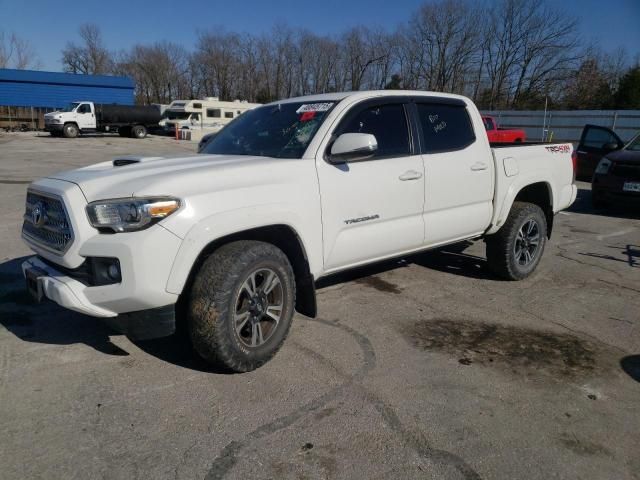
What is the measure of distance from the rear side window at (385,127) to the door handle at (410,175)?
161mm

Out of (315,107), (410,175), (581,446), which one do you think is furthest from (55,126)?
(581,446)

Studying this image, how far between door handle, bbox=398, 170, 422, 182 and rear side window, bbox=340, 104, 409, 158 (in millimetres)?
161

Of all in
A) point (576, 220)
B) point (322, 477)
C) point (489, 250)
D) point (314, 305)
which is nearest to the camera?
point (322, 477)

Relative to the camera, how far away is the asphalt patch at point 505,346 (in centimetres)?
350

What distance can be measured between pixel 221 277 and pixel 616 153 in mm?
9348

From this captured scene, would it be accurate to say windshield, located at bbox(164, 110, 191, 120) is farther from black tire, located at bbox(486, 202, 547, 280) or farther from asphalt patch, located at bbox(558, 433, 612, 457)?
asphalt patch, located at bbox(558, 433, 612, 457)

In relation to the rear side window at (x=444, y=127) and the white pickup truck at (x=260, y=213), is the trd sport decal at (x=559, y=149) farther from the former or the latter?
the rear side window at (x=444, y=127)

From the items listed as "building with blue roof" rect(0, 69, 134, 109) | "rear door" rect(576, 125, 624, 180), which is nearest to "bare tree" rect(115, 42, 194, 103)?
"building with blue roof" rect(0, 69, 134, 109)

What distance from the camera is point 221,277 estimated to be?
2.97 meters

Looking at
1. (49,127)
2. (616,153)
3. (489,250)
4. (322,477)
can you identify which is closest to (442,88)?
(49,127)

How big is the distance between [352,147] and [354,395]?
1.62m

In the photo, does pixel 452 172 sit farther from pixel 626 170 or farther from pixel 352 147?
pixel 626 170

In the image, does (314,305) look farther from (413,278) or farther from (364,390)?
(413,278)

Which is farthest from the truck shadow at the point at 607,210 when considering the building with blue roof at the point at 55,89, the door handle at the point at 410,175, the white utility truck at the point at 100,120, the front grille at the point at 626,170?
the building with blue roof at the point at 55,89
